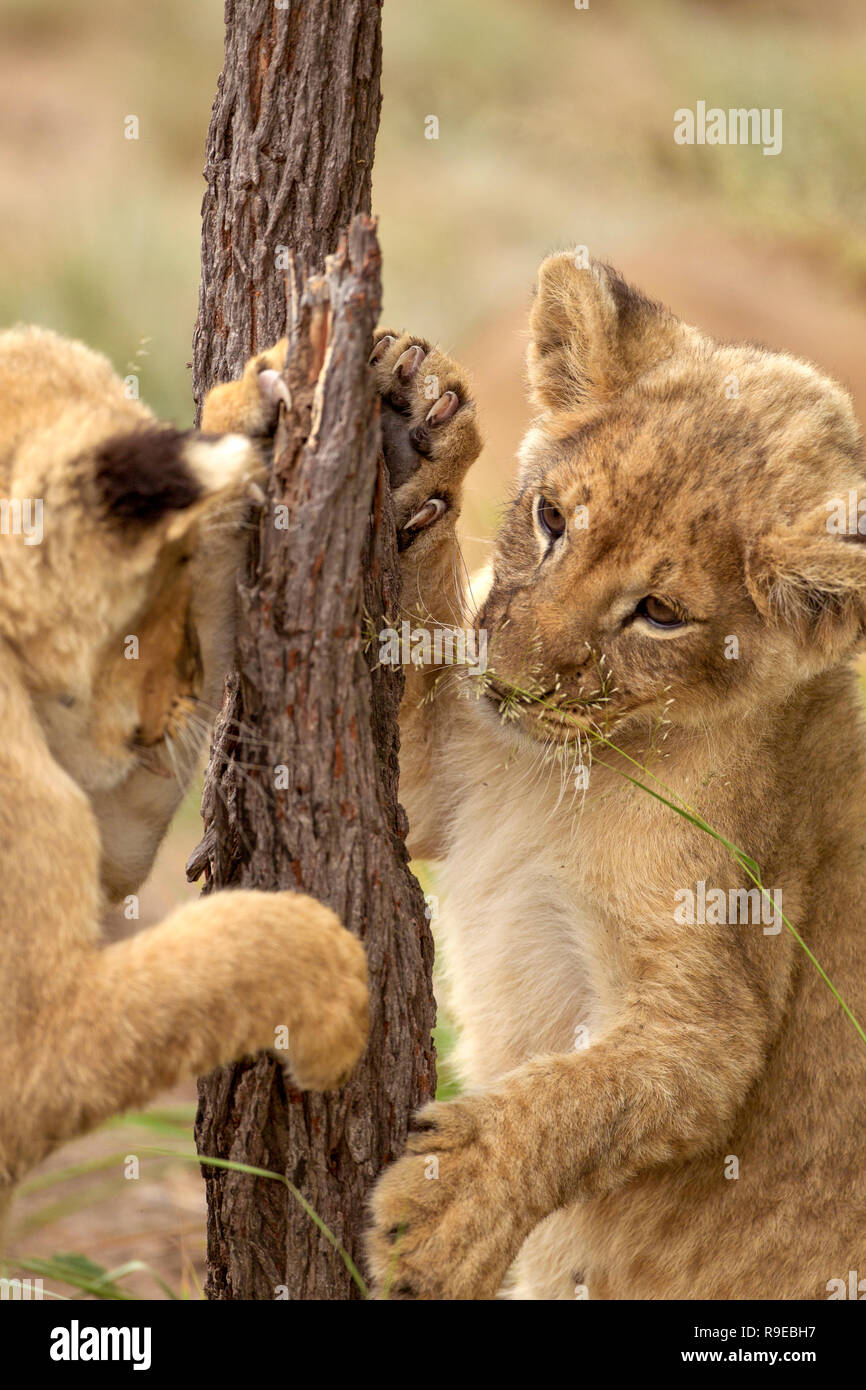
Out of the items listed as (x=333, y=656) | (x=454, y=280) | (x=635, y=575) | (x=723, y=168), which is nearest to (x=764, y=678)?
(x=635, y=575)

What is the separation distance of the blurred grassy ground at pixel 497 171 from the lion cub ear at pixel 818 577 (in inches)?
308

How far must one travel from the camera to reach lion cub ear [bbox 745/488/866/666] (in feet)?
11.9

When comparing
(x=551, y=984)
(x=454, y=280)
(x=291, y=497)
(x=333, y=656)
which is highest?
(x=454, y=280)

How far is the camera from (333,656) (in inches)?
125

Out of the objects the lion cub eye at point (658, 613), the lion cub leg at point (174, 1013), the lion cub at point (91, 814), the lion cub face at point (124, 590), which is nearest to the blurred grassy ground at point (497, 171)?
the lion cub eye at point (658, 613)

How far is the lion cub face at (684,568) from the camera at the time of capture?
3764mm

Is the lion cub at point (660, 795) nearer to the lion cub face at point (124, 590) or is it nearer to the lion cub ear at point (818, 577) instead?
the lion cub ear at point (818, 577)

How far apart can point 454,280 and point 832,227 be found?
5.20 metres

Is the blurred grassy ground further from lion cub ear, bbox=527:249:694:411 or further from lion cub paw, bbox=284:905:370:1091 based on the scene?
lion cub paw, bbox=284:905:370:1091

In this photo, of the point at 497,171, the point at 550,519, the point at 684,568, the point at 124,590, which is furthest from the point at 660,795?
the point at 497,171

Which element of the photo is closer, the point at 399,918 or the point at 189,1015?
the point at 189,1015

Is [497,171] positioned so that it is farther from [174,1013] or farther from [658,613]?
[174,1013]

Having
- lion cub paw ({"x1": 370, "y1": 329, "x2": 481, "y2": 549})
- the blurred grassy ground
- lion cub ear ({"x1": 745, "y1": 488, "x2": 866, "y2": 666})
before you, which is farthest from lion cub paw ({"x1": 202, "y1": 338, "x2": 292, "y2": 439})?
the blurred grassy ground
